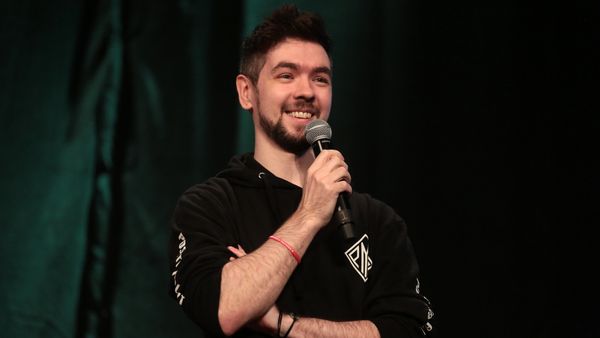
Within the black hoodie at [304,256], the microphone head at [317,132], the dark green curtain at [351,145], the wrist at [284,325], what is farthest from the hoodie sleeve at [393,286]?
the dark green curtain at [351,145]

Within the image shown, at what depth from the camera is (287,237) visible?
1.62m

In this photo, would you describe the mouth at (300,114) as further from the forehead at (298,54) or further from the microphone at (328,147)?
the forehead at (298,54)

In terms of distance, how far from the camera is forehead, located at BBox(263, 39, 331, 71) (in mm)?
1988

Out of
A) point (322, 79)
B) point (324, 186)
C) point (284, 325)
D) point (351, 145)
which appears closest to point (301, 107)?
point (322, 79)

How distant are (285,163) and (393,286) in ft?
1.71

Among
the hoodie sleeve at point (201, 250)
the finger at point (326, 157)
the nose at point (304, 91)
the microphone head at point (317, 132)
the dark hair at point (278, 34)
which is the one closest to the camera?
the hoodie sleeve at point (201, 250)

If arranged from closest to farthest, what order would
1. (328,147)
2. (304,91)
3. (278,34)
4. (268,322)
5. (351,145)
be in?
(268,322)
(328,147)
(304,91)
(278,34)
(351,145)

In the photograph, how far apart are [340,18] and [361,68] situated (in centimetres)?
28

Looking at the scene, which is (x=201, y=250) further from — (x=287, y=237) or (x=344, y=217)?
(x=344, y=217)

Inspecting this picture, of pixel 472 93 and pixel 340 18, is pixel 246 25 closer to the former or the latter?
pixel 340 18

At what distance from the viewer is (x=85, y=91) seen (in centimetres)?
283

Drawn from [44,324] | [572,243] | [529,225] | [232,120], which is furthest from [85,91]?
[572,243]

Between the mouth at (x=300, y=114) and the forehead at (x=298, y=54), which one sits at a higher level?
the forehead at (x=298, y=54)

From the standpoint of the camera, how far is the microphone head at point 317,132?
180cm
